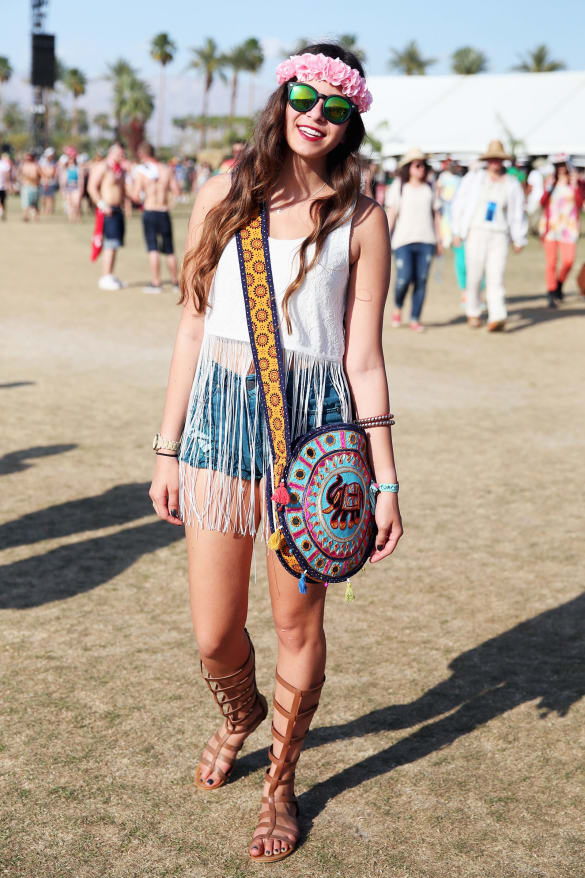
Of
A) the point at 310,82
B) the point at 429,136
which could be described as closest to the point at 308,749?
the point at 310,82

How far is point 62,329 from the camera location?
11.3 meters

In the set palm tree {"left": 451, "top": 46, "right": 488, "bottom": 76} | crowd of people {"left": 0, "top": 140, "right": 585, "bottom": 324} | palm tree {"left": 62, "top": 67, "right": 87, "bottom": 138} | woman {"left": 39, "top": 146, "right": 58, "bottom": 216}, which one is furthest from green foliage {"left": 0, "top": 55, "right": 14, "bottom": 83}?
crowd of people {"left": 0, "top": 140, "right": 585, "bottom": 324}

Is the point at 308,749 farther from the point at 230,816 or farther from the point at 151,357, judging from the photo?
the point at 151,357

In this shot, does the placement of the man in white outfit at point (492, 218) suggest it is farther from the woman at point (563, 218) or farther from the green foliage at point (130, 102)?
the green foliage at point (130, 102)

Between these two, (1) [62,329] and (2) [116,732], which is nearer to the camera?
(2) [116,732]

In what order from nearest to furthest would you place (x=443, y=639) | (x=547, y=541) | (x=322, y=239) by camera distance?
(x=322, y=239) → (x=443, y=639) → (x=547, y=541)

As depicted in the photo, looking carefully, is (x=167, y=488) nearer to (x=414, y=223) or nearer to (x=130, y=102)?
(x=414, y=223)

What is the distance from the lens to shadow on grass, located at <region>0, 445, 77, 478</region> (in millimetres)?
6299

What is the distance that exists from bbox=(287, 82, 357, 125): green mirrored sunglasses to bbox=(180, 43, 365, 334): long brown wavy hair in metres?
0.08

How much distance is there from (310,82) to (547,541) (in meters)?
3.38

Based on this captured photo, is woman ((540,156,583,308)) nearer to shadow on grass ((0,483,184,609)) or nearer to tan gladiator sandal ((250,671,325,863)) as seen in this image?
shadow on grass ((0,483,184,609))

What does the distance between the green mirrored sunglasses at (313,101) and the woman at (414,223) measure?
9.02m

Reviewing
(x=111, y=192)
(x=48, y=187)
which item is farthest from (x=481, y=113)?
(x=111, y=192)

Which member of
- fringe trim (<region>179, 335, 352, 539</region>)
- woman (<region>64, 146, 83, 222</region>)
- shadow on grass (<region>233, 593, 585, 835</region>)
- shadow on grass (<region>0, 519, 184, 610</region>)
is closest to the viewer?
fringe trim (<region>179, 335, 352, 539</region>)
